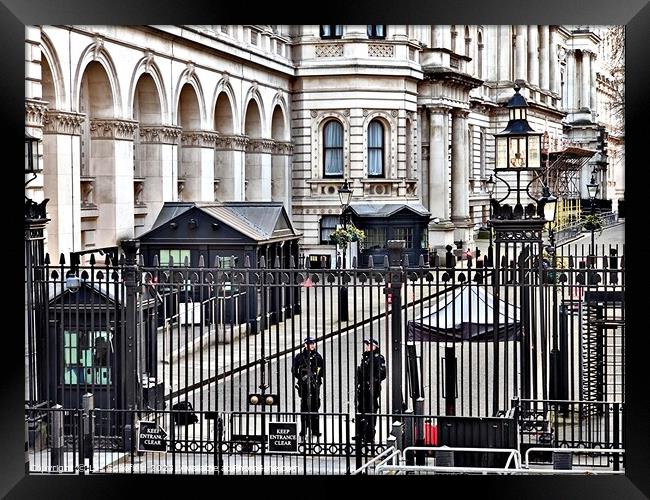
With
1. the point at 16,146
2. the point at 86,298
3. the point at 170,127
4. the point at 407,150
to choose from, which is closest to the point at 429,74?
the point at 407,150

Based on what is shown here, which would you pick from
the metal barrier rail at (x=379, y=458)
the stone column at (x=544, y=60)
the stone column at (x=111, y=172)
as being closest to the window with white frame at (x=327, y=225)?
the stone column at (x=111, y=172)

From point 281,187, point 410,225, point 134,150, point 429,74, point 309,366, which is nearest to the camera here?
point 309,366

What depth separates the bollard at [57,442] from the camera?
12789 mm

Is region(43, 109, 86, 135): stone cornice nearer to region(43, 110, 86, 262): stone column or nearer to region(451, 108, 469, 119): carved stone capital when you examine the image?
region(43, 110, 86, 262): stone column

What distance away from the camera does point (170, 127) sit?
100 feet

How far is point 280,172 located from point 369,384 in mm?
28590

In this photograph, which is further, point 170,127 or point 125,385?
point 170,127

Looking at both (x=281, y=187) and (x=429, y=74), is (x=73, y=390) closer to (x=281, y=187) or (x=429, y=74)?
(x=281, y=187)

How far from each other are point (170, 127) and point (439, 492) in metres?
23.4

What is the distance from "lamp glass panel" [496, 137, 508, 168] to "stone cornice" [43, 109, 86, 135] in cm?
968

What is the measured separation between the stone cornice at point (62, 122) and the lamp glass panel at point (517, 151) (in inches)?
389

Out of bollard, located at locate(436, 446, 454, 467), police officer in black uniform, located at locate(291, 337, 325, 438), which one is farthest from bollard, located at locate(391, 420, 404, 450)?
police officer in black uniform, located at locate(291, 337, 325, 438)

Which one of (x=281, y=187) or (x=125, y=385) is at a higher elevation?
(x=281, y=187)

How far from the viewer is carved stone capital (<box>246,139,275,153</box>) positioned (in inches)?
1566
